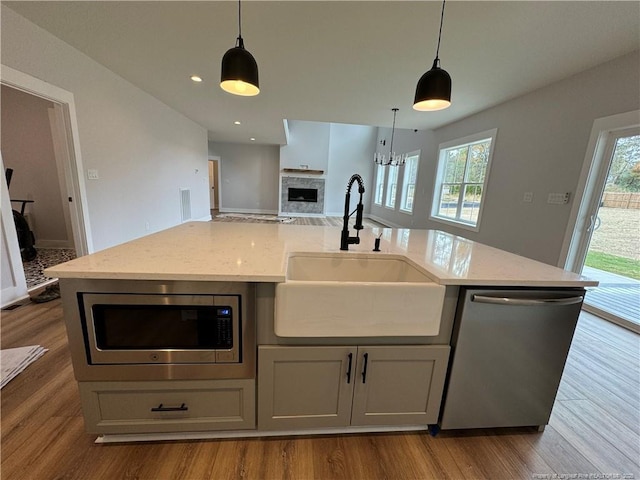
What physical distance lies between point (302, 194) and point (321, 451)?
912 cm

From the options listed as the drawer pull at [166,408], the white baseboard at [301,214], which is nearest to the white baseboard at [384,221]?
the white baseboard at [301,214]

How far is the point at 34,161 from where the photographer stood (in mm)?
3904

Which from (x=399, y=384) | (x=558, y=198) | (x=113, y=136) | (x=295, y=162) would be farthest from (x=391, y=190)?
(x=399, y=384)

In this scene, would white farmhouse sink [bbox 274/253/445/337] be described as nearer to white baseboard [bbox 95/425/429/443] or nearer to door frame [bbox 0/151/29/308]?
white baseboard [bbox 95/425/429/443]

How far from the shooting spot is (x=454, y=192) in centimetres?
537

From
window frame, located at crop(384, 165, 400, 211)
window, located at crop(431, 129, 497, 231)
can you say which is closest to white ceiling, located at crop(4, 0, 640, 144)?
window, located at crop(431, 129, 497, 231)

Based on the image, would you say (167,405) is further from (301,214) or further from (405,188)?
(301,214)

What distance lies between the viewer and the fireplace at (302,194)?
9.86 m

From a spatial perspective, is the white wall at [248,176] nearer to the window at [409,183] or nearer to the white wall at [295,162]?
the white wall at [295,162]

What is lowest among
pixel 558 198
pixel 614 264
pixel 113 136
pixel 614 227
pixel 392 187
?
pixel 614 264

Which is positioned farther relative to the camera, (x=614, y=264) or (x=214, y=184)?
(x=214, y=184)

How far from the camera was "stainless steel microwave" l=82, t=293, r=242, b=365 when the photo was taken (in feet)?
3.42

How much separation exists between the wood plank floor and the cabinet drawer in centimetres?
12

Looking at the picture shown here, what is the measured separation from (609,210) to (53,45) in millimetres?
5848
